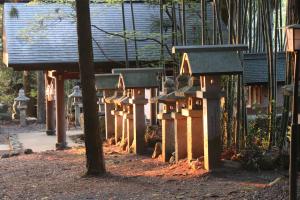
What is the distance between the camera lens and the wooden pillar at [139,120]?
11.1 m

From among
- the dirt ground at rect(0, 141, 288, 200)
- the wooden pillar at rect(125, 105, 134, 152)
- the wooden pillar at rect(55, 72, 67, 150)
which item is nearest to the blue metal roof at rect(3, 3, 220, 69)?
the wooden pillar at rect(55, 72, 67, 150)

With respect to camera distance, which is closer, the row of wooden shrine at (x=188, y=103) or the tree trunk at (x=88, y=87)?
the row of wooden shrine at (x=188, y=103)

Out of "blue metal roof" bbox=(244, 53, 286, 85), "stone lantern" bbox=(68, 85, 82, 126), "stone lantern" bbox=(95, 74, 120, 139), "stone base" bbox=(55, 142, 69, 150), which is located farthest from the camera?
"stone lantern" bbox=(68, 85, 82, 126)

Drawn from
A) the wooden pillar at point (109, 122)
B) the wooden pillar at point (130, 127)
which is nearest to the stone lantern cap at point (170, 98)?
the wooden pillar at point (130, 127)

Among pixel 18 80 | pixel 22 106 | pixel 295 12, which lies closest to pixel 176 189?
pixel 295 12

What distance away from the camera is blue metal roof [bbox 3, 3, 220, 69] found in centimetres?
1426

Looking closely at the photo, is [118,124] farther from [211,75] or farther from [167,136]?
[211,75]

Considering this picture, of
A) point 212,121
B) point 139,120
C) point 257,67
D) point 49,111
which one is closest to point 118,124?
point 139,120

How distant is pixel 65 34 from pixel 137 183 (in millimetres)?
8920

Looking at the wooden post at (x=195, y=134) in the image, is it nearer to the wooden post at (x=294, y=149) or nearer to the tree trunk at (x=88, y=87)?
the tree trunk at (x=88, y=87)

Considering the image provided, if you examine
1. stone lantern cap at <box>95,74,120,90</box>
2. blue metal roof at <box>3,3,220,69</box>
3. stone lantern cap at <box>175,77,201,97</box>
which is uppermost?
blue metal roof at <box>3,3,220,69</box>

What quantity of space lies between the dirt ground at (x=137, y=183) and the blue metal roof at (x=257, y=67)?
4185 millimetres

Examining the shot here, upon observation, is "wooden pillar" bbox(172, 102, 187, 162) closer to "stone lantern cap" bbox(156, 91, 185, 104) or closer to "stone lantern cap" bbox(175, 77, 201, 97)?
"stone lantern cap" bbox(156, 91, 185, 104)

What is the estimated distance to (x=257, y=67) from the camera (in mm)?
13312
